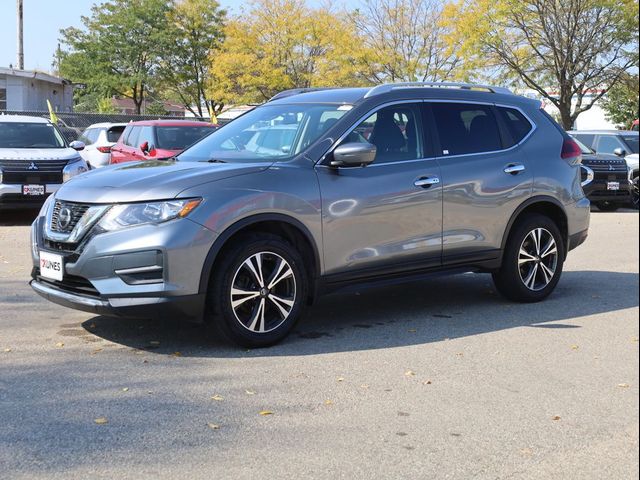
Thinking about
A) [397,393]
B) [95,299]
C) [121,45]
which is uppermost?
[121,45]

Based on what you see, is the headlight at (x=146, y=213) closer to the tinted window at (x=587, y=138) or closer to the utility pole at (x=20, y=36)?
the tinted window at (x=587, y=138)

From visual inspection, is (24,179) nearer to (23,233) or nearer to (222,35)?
(23,233)

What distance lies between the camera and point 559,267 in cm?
729

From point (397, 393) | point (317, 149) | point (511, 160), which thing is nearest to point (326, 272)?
point (317, 149)

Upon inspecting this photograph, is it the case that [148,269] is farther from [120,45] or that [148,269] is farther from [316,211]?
[120,45]

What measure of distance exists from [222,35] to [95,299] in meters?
43.0

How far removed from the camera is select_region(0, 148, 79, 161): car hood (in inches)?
518

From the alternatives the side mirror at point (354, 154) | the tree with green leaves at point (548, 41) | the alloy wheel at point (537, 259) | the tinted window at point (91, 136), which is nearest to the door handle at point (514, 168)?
the alloy wheel at point (537, 259)

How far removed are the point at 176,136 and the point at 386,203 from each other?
8.79 metres

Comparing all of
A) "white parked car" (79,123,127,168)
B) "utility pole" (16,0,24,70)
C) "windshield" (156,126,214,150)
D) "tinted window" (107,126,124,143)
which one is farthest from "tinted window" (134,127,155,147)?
"utility pole" (16,0,24,70)

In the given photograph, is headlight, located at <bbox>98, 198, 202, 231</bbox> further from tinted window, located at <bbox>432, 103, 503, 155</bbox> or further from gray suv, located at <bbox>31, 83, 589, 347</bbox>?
tinted window, located at <bbox>432, 103, 503, 155</bbox>

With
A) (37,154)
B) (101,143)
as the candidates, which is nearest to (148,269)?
(37,154)

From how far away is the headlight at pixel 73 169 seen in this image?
1328cm

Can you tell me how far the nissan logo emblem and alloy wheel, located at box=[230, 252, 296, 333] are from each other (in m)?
1.22
